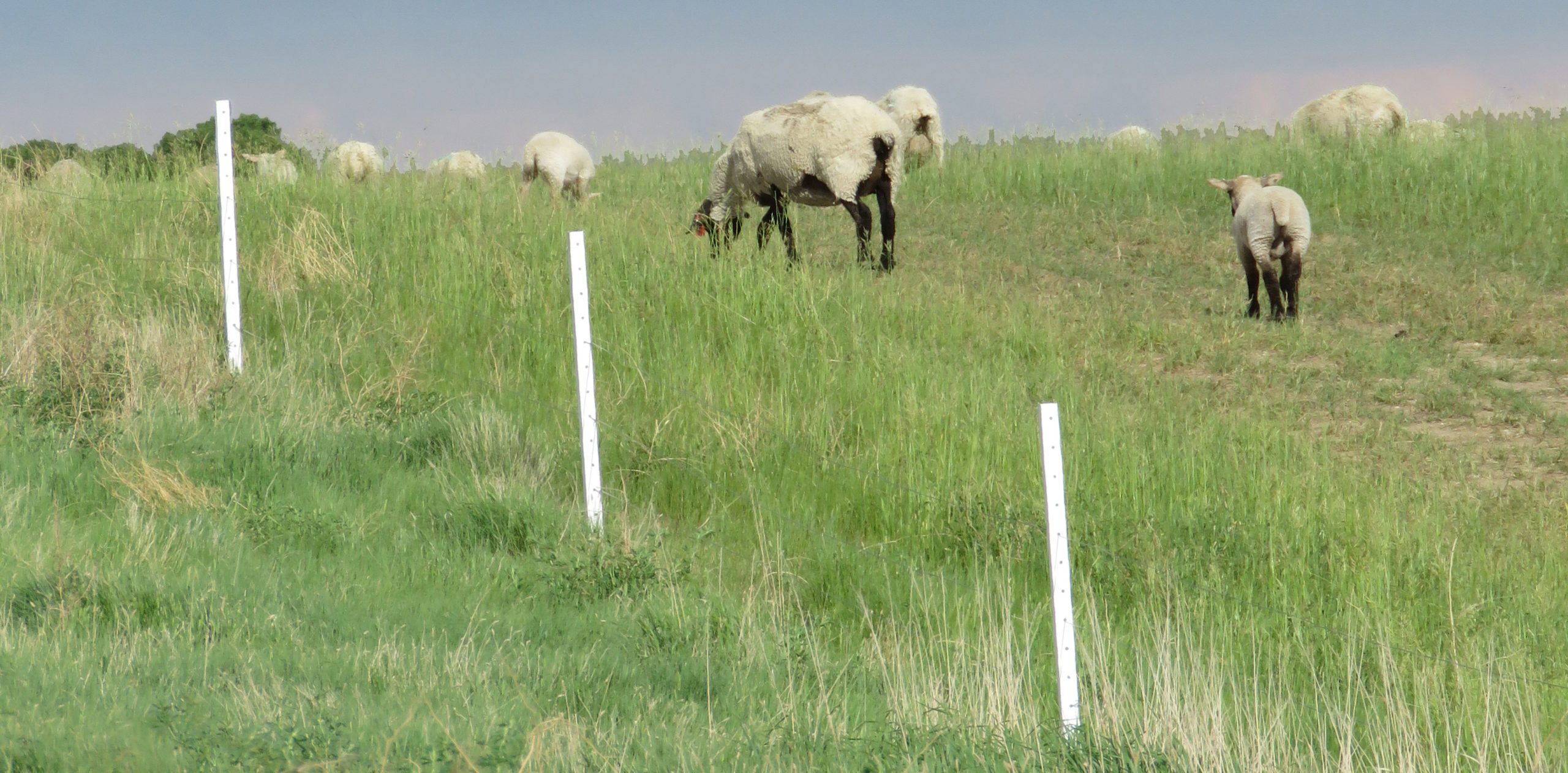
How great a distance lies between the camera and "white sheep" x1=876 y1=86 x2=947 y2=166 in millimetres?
22375

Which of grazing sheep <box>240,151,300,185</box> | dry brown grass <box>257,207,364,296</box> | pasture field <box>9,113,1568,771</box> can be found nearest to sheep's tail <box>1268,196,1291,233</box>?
pasture field <box>9,113,1568,771</box>

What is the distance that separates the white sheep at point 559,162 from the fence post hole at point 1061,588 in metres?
14.8

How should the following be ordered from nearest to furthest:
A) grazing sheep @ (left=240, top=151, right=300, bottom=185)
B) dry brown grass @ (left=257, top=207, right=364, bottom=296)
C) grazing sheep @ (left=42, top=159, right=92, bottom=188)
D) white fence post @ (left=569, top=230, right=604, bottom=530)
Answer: white fence post @ (left=569, top=230, right=604, bottom=530) → dry brown grass @ (left=257, top=207, right=364, bottom=296) → grazing sheep @ (left=240, top=151, right=300, bottom=185) → grazing sheep @ (left=42, top=159, right=92, bottom=188)

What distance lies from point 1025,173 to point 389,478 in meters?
15.0

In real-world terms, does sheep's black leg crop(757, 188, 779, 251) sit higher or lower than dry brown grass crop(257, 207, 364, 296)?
higher

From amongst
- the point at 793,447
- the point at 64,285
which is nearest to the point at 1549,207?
the point at 793,447

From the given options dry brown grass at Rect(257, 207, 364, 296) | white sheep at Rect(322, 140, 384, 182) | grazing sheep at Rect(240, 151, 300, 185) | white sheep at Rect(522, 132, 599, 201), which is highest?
white sheep at Rect(322, 140, 384, 182)

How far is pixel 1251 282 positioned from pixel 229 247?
9311 mm

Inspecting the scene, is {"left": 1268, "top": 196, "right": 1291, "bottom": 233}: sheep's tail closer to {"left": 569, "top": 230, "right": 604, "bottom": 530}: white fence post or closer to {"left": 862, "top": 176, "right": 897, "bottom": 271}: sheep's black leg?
{"left": 862, "top": 176, "right": 897, "bottom": 271}: sheep's black leg

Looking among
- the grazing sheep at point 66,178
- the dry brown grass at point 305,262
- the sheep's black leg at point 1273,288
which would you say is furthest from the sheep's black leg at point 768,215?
the grazing sheep at point 66,178

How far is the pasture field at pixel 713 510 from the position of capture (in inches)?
139

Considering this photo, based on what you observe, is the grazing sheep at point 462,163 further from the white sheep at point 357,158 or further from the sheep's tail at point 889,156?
the sheep's tail at point 889,156

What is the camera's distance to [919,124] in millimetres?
22531

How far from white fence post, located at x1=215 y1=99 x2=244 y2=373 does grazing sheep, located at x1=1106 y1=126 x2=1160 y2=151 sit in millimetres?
15591
